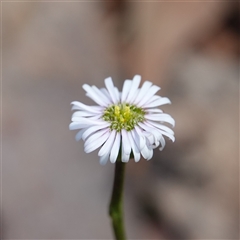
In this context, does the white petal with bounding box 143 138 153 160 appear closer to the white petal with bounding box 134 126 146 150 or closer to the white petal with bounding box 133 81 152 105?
the white petal with bounding box 134 126 146 150

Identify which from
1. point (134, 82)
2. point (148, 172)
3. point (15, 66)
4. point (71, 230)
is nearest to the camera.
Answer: point (134, 82)

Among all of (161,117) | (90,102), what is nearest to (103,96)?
(161,117)

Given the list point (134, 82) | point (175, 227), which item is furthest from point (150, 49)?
point (134, 82)

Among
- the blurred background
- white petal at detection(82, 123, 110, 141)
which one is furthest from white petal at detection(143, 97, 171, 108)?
the blurred background

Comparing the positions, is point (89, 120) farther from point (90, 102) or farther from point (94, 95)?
point (90, 102)

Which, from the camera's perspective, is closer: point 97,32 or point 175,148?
point 175,148

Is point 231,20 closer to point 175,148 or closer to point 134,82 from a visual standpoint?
point 175,148
